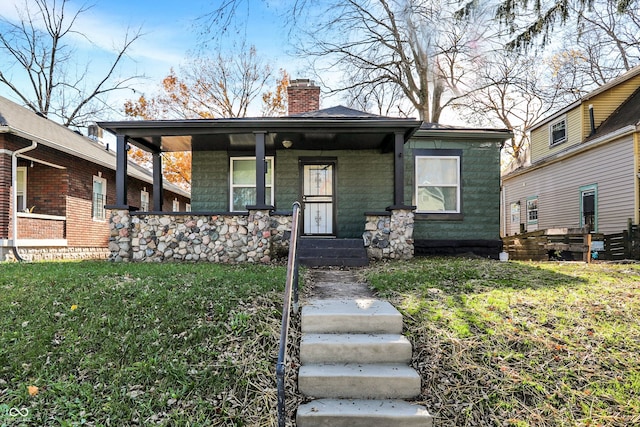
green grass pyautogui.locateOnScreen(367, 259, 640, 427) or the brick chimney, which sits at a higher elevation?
the brick chimney

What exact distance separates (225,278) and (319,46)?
1428 cm

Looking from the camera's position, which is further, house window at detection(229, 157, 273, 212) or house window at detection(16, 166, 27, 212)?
house window at detection(16, 166, 27, 212)

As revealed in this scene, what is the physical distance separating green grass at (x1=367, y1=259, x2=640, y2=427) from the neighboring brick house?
29.0 ft

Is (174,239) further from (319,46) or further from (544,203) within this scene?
(544,203)

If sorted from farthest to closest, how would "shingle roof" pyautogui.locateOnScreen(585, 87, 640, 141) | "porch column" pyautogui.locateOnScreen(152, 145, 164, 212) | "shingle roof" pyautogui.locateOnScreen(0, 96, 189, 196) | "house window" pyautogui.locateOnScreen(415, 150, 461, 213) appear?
"shingle roof" pyautogui.locateOnScreen(585, 87, 640, 141) → "porch column" pyautogui.locateOnScreen(152, 145, 164, 212) → "house window" pyautogui.locateOnScreen(415, 150, 461, 213) → "shingle roof" pyautogui.locateOnScreen(0, 96, 189, 196)

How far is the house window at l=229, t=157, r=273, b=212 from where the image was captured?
31.5 ft

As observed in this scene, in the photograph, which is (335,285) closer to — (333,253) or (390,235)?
(333,253)

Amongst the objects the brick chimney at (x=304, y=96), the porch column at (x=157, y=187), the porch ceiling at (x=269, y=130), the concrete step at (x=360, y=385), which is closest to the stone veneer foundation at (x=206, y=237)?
the porch ceiling at (x=269, y=130)

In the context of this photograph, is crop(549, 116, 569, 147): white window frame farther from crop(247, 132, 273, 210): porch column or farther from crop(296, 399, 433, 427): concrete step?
crop(296, 399, 433, 427): concrete step

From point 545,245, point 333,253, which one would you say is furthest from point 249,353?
point 545,245

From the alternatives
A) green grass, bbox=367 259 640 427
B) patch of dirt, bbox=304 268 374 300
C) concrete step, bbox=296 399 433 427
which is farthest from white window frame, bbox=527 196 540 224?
concrete step, bbox=296 399 433 427

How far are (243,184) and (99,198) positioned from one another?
5670mm

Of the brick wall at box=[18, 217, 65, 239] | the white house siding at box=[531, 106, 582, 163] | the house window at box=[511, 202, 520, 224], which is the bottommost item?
the brick wall at box=[18, 217, 65, 239]

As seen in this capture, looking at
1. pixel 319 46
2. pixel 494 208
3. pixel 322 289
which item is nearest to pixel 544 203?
pixel 494 208
